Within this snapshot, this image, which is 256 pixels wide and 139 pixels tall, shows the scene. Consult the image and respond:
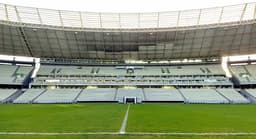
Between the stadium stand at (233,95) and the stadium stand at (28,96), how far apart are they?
3578 cm

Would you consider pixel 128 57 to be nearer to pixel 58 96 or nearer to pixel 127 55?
pixel 127 55

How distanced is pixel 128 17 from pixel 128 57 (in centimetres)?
1230

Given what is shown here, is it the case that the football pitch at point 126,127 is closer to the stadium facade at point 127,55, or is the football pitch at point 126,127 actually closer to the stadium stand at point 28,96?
the stadium stand at point 28,96

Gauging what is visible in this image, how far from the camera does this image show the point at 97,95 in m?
47.2

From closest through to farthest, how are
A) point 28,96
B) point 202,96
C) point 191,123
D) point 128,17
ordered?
point 191,123 → point 202,96 → point 28,96 → point 128,17

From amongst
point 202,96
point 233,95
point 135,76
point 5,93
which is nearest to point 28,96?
point 5,93

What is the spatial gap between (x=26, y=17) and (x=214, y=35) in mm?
35935

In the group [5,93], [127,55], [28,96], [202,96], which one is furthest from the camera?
[127,55]

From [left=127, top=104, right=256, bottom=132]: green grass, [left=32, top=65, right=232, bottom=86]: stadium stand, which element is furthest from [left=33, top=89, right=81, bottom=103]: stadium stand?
[left=127, top=104, right=256, bottom=132]: green grass

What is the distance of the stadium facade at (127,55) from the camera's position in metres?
45.7

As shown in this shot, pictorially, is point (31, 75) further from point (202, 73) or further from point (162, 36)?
point (202, 73)

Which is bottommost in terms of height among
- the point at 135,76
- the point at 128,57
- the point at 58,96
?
the point at 58,96

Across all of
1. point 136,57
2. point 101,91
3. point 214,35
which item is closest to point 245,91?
point 214,35

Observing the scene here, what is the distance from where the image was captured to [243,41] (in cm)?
4938
